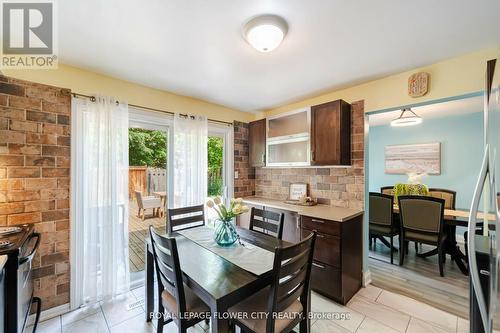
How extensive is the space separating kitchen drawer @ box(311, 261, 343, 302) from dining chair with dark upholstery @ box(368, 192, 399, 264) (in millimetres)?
1498

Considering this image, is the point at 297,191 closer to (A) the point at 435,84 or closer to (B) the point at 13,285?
(A) the point at 435,84

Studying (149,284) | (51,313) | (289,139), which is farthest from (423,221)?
Result: (51,313)

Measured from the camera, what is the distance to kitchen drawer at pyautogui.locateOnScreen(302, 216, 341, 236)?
81.9 inches

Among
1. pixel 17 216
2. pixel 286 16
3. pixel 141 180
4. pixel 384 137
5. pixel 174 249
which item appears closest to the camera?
pixel 174 249

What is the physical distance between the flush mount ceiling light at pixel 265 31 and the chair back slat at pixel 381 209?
2.79 m

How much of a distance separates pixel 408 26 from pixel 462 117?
3859mm

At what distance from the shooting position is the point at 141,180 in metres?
2.64

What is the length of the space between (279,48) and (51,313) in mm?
3109

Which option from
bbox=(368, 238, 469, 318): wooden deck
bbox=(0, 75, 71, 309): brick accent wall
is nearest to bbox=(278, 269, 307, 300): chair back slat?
bbox=(368, 238, 469, 318): wooden deck

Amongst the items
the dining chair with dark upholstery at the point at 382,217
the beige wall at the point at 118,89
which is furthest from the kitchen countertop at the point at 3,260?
the dining chair with dark upholstery at the point at 382,217

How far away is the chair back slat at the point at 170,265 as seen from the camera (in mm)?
1231

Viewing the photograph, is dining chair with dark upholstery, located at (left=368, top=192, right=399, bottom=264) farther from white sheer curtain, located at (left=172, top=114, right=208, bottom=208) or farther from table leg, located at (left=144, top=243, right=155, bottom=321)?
table leg, located at (left=144, top=243, right=155, bottom=321)

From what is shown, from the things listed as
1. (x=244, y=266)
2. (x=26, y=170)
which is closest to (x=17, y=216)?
(x=26, y=170)

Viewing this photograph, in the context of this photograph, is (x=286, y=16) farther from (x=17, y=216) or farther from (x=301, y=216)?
(x=17, y=216)
